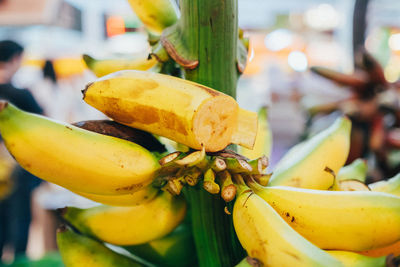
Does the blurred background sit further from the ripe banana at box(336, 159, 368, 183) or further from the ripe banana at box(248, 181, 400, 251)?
the ripe banana at box(248, 181, 400, 251)

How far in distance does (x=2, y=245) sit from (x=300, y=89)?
6.33 ft

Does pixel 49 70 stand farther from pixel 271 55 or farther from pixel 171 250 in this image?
pixel 171 250

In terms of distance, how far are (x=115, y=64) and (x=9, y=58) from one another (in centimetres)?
176

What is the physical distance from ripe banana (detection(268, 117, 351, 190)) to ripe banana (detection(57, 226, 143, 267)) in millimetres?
261

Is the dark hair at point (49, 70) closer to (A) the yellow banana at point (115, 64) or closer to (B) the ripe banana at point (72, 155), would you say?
(A) the yellow banana at point (115, 64)

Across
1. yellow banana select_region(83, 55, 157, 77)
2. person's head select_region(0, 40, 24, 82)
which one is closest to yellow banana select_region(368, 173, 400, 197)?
yellow banana select_region(83, 55, 157, 77)

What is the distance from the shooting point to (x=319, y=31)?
12.9ft

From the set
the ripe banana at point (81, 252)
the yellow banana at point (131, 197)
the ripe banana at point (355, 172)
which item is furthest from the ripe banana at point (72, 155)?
the ripe banana at point (355, 172)

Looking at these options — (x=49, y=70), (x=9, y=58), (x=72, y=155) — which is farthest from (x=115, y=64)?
(x=49, y=70)

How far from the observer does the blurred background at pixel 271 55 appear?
120 cm

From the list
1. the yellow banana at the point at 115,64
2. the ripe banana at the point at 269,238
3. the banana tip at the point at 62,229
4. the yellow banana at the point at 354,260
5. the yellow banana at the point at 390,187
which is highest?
the yellow banana at the point at 115,64

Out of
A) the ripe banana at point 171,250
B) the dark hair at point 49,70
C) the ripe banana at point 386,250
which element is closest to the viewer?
the ripe banana at point 386,250

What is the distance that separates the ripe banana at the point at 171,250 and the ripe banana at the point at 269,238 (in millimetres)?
184

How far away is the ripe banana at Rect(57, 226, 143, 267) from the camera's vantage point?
0.51 metres
